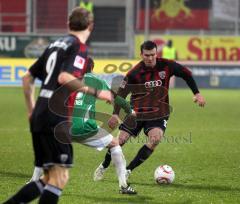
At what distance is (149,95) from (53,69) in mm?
4027

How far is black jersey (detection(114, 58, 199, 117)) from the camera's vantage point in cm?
977

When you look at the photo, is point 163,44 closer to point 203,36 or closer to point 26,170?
point 203,36

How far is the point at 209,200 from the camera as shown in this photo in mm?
8234

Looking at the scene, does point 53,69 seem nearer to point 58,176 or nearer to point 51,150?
point 51,150

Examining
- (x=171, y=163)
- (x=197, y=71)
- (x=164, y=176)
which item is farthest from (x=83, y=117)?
(x=197, y=71)

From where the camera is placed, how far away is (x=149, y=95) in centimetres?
1009

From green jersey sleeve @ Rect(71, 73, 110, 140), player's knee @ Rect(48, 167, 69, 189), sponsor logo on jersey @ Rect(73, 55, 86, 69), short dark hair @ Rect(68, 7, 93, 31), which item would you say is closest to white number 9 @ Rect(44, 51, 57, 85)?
sponsor logo on jersey @ Rect(73, 55, 86, 69)

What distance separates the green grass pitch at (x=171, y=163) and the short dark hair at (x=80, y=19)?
98.2 inches

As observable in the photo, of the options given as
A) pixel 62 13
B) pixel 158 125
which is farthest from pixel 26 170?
pixel 62 13

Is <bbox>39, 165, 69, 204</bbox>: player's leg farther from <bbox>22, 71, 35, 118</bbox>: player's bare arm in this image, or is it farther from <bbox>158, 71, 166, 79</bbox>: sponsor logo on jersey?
<bbox>158, 71, 166, 79</bbox>: sponsor logo on jersey

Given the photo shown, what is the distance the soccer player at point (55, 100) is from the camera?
620 centimetres

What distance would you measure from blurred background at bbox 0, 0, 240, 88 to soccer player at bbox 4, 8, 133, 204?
2285 centimetres

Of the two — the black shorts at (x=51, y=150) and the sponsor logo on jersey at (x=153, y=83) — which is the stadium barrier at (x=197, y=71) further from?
the black shorts at (x=51, y=150)

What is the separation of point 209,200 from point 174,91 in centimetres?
2028
